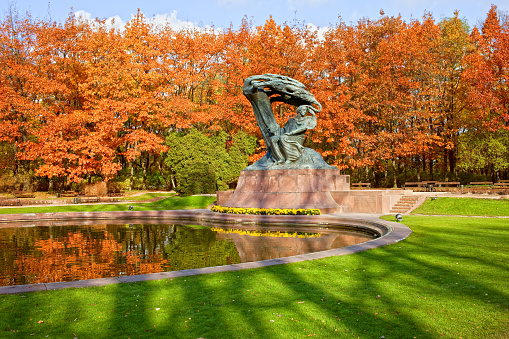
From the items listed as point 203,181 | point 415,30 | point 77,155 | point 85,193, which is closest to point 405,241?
point 203,181

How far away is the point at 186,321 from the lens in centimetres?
583

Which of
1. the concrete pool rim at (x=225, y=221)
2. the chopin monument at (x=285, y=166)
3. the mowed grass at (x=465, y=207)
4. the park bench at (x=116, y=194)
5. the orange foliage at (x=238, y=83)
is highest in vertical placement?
the orange foliage at (x=238, y=83)

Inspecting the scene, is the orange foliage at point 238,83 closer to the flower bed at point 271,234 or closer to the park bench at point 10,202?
the park bench at point 10,202

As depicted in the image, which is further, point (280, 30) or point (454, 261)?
point (280, 30)

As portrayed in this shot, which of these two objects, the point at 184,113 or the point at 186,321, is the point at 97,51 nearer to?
the point at 184,113

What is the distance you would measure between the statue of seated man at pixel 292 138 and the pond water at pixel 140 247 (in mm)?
6669

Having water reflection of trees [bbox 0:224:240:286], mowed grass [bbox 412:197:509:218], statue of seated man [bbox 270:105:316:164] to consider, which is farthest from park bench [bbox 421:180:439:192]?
water reflection of trees [bbox 0:224:240:286]

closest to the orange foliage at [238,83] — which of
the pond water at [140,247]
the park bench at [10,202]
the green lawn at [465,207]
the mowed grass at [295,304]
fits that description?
the park bench at [10,202]

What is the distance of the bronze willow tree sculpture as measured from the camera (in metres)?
24.7

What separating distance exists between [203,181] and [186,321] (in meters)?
28.7

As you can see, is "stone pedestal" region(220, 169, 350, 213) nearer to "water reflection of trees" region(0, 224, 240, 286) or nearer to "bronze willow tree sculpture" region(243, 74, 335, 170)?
"bronze willow tree sculpture" region(243, 74, 335, 170)

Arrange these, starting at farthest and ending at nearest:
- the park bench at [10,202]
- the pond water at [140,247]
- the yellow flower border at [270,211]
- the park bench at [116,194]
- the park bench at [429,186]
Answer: the park bench at [116,194]
the park bench at [429,186]
the park bench at [10,202]
the yellow flower border at [270,211]
the pond water at [140,247]

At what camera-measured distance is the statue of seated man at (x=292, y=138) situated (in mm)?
24656

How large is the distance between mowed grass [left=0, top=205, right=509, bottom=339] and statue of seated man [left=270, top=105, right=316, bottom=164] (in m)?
15.3
